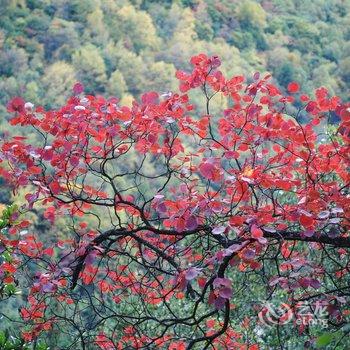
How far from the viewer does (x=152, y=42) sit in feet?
159

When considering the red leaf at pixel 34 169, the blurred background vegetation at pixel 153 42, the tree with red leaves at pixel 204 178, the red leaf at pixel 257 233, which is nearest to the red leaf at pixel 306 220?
the tree with red leaves at pixel 204 178

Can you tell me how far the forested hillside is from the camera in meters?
39.4

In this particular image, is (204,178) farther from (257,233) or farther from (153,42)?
(153,42)

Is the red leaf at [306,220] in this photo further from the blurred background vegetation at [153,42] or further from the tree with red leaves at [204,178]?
the blurred background vegetation at [153,42]

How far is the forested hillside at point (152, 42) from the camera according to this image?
3941 centimetres

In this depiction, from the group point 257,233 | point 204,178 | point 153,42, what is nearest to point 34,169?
point 204,178

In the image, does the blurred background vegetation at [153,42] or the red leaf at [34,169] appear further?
the blurred background vegetation at [153,42]

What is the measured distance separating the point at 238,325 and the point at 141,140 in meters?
2.88

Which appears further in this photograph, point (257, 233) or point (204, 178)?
point (204, 178)

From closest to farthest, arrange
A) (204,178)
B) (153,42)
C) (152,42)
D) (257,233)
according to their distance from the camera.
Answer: (257,233)
(204,178)
(152,42)
(153,42)

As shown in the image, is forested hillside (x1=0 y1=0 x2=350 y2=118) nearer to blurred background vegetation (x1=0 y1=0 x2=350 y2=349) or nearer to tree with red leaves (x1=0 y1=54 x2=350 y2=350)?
blurred background vegetation (x1=0 y1=0 x2=350 y2=349)

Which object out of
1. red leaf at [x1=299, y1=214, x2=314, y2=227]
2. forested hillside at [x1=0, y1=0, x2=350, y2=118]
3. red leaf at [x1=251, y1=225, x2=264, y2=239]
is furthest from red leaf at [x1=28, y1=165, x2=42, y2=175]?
forested hillside at [x1=0, y1=0, x2=350, y2=118]

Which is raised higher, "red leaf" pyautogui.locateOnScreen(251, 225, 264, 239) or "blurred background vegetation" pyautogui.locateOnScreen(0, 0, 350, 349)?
"red leaf" pyautogui.locateOnScreen(251, 225, 264, 239)

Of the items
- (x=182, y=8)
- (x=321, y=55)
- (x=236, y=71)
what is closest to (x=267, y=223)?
(x=236, y=71)
